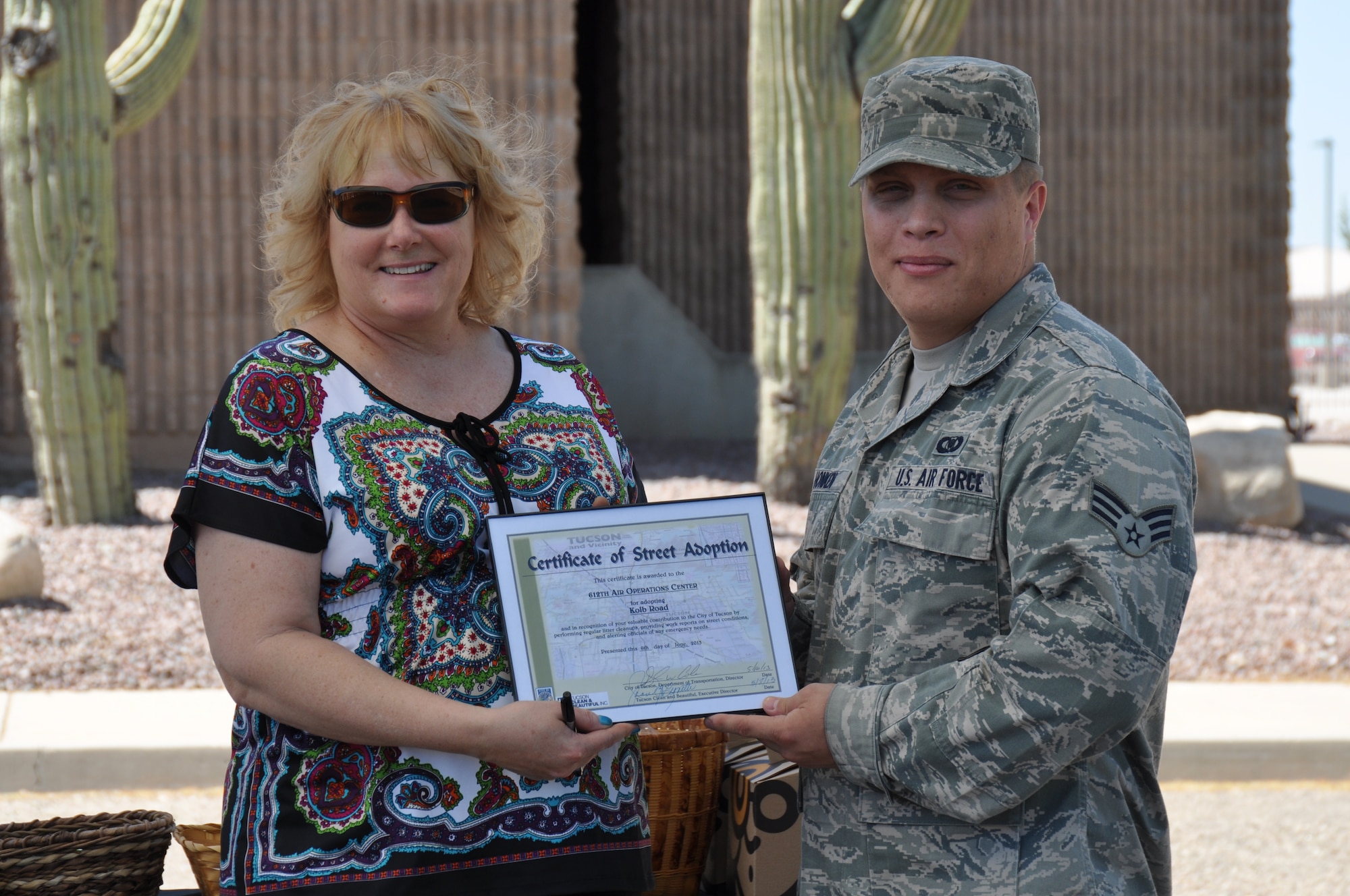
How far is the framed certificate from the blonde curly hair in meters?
0.61

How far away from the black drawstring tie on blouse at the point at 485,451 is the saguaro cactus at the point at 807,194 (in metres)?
6.67

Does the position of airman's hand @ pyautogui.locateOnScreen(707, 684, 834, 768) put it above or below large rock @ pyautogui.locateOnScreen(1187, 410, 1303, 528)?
above

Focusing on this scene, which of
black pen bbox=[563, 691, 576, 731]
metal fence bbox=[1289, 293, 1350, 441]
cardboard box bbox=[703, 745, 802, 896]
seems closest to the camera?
black pen bbox=[563, 691, 576, 731]

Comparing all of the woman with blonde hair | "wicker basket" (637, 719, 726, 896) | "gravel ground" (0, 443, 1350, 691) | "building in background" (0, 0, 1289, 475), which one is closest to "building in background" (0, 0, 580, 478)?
"building in background" (0, 0, 1289, 475)

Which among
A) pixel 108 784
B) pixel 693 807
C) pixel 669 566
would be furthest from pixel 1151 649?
pixel 108 784

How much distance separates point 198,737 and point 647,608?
12.0 ft

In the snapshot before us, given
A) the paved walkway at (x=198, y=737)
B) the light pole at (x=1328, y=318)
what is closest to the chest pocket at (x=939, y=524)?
the paved walkway at (x=198, y=737)

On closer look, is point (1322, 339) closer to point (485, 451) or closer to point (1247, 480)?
point (1247, 480)

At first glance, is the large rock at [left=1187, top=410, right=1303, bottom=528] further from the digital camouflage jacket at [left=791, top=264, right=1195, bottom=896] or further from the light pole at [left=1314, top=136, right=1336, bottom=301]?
the light pole at [left=1314, top=136, right=1336, bottom=301]

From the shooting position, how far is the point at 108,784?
197 inches

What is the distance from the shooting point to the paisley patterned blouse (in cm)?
194

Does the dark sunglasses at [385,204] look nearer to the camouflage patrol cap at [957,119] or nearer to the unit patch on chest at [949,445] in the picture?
the camouflage patrol cap at [957,119]

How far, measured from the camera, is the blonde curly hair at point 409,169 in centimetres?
218

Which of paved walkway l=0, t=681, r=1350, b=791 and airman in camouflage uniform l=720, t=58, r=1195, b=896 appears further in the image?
paved walkway l=0, t=681, r=1350, b=791
